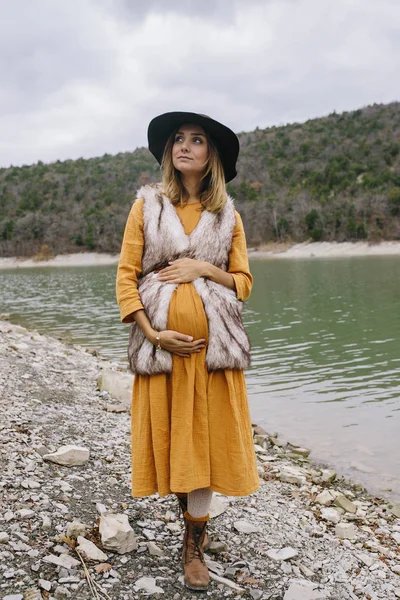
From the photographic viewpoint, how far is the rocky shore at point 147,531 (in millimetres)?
2691

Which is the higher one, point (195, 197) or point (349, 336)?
point (195, 197)

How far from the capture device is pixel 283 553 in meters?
3.14

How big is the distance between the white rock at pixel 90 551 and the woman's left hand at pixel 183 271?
1474 mm

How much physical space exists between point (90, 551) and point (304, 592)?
112 centimetres

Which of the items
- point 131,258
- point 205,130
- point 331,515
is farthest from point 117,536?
point 205,130

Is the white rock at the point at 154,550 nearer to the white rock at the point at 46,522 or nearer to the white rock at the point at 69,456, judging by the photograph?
the white rock at the point at 46,522

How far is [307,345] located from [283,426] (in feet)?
18.7

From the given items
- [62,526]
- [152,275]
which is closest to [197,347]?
[152,275]

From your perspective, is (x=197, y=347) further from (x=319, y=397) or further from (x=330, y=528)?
(x=319, y=397)

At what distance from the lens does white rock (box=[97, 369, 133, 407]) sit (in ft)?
23.4

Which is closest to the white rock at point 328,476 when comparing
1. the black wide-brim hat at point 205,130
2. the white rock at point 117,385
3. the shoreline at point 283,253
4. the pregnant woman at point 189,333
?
the pregnant woman at point 189,333

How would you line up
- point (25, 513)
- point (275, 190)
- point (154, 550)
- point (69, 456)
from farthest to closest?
point (275, 190)
point (69, 456)
point (25, 513)
point (154, 550)

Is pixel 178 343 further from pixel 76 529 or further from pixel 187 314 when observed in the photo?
pixel 76 529

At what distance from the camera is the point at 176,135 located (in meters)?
2.86
